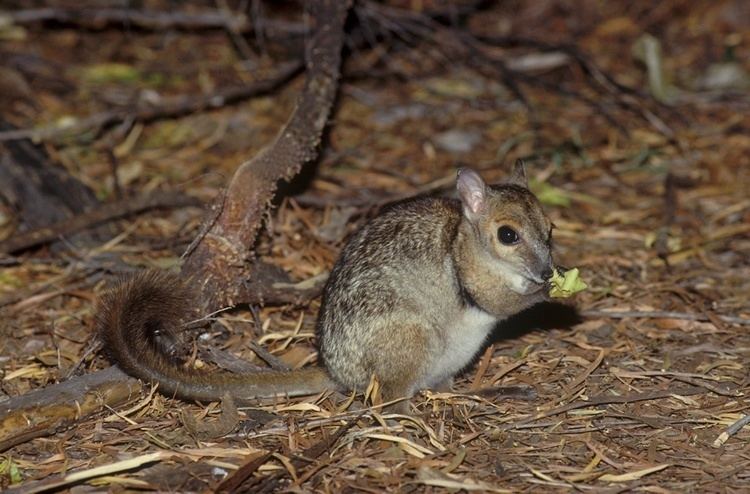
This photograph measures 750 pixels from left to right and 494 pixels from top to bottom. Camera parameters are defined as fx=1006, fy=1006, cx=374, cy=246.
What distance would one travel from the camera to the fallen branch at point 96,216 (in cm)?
594

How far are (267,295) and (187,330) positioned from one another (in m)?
0.60

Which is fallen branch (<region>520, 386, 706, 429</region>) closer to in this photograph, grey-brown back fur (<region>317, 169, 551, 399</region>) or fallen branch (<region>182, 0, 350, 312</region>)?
grey-brown back fur (<region>317, 169, 551, 399</region>)

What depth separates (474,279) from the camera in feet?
15.5

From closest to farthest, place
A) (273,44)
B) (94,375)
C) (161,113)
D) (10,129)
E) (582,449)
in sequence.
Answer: (582,449) < (94,375) < (10,129) < (161,113) < (273,44)

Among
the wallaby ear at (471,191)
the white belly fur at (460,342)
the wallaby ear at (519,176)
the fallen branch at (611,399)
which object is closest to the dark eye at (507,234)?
the wallaby ear at (471,191)

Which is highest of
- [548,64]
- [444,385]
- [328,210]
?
[548,64]

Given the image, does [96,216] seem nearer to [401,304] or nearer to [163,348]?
[163,348]

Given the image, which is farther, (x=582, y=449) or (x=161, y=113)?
(x=161, y=113)

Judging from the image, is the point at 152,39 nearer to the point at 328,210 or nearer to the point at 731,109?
the point at 328,210

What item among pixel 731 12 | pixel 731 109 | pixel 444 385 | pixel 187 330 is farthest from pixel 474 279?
pixel 731 12

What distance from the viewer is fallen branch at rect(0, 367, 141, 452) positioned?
169 inches

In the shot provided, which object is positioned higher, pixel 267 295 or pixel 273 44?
pixel 273 44

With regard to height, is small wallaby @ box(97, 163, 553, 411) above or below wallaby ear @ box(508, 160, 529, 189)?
below

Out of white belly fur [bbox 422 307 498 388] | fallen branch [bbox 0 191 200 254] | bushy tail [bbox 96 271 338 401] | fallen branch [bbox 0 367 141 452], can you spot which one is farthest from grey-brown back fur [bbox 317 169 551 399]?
fallen branch [bbox 0 191 200 254]
